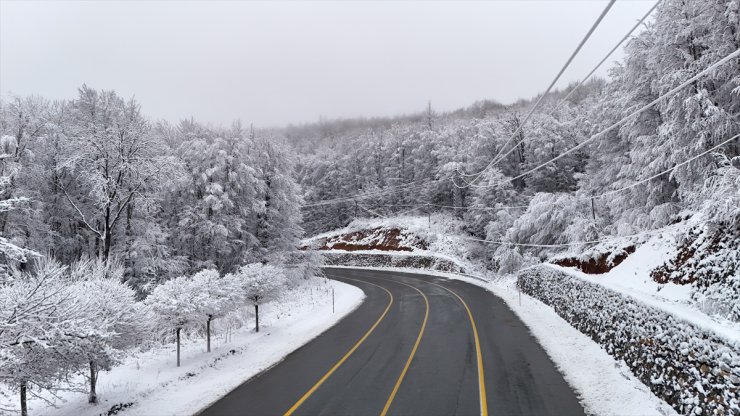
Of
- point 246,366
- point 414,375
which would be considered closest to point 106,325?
Answer: point 246,366

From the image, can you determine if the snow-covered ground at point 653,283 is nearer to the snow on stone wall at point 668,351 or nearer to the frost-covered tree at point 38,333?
the snow on stone wall at point 668,351

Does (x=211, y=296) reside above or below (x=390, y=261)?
above

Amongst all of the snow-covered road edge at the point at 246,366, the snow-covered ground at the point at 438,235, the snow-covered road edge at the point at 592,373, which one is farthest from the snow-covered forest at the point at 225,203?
the snow-covered ground at the point at 438,235

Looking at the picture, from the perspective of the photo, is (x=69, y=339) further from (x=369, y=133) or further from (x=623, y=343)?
(x=369, y=133)

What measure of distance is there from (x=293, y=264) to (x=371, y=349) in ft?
71.8

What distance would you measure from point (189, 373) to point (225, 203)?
18.7 metres

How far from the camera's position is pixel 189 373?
480 inches

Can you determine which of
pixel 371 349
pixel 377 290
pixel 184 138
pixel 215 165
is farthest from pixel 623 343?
pixel 184 138

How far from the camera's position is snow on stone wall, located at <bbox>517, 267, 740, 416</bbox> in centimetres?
645

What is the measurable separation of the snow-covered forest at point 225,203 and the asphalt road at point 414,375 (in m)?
3.75

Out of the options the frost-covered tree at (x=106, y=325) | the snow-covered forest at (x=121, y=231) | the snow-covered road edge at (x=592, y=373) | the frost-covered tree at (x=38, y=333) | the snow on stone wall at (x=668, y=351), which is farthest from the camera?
the snow-covered road edge at (x=592, y=373)

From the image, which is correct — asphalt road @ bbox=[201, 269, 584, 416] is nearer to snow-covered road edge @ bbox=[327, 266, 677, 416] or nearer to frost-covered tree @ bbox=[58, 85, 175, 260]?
snow-covered road edge @ bbox=[327, 266, 677, 416]

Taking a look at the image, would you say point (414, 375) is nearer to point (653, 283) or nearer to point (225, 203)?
point (653, 283)

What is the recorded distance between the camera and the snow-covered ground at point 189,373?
9.86m
